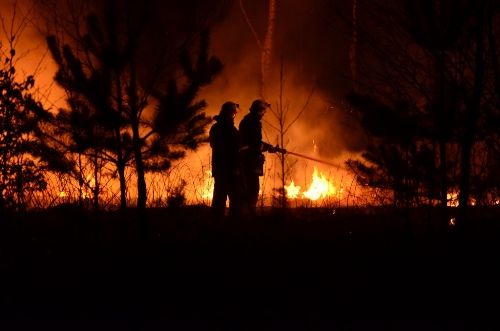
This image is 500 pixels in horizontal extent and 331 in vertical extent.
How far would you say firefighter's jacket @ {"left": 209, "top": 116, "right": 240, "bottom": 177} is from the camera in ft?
26.5

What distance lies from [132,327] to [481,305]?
8.62ft

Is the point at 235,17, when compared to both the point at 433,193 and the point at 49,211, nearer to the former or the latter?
the point at 49,211

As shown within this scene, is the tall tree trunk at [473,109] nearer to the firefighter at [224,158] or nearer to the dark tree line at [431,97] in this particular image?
the dark tree line at [431,97]

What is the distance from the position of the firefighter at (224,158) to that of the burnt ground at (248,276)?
1118mm

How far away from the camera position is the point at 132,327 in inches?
156

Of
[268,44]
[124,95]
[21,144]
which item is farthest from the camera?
[268,44]

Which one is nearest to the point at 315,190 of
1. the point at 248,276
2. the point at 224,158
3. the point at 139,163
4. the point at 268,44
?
the point at 224,158

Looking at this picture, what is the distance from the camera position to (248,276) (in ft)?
16.6

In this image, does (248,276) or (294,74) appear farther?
(294,74)

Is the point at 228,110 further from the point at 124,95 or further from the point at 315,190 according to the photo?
the point at 315,190

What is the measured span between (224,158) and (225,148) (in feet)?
0.49

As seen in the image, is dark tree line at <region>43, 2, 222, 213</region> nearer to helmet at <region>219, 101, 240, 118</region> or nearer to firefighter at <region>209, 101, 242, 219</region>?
firefighter at <region>209, 101, 242, 219</region>

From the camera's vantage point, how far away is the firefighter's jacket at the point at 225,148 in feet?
26.5

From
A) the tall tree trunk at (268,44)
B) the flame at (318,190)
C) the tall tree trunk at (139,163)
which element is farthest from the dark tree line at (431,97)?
the tall tree trunk at (268,44)
